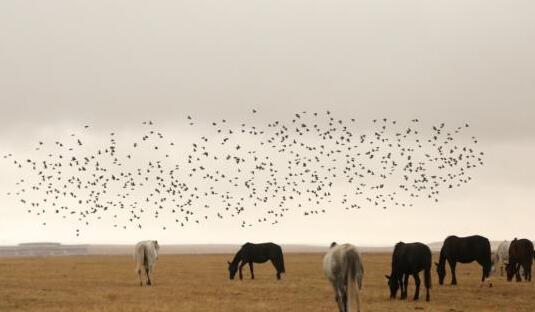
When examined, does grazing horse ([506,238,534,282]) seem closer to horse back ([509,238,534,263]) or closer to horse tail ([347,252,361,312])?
horse back ([509,238,534,263])

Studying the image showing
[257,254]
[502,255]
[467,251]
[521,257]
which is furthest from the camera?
[502,255]

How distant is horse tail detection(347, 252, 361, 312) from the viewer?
21.2 m

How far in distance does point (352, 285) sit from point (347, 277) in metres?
0.27

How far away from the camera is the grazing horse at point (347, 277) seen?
21281mm

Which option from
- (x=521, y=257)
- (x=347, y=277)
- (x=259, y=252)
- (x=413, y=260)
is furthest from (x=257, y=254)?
(x=347, y=277)

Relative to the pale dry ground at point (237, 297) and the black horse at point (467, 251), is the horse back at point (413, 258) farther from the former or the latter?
the black horse at point (467, 251)

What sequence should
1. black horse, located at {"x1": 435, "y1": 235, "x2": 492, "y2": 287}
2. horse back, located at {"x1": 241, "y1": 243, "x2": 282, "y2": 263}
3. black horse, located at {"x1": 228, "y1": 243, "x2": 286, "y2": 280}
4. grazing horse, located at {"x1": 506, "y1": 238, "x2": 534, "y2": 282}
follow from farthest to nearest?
horse back, located at {"x1": 241, "y1": 243, "x2": 282, "y2": 263} → black horse, located at {"x1": 228, "y1": 243, "x2": 286, "y2": 280} → grazing horse, located at {"x1": 506, "y1": 238, "x2": 534, "y2": 282} → black horse, located at {"x1": 435, "y1": 235, "x2": 492, "y2": 287}

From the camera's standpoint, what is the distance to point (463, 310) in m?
25.4

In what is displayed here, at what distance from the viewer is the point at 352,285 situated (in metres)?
21.4

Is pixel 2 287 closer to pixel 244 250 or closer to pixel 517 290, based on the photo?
pixel 244 250

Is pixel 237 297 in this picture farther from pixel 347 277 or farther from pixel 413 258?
pixel 347 277

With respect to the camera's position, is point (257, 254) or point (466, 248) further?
point (257, 254)

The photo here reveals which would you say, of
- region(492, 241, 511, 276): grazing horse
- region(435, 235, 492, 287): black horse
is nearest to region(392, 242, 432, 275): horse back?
region(435, 235, 492, 287): black horse

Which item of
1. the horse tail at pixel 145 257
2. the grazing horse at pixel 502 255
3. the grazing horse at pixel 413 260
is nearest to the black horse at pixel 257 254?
the horse tail at pixel 145 257
